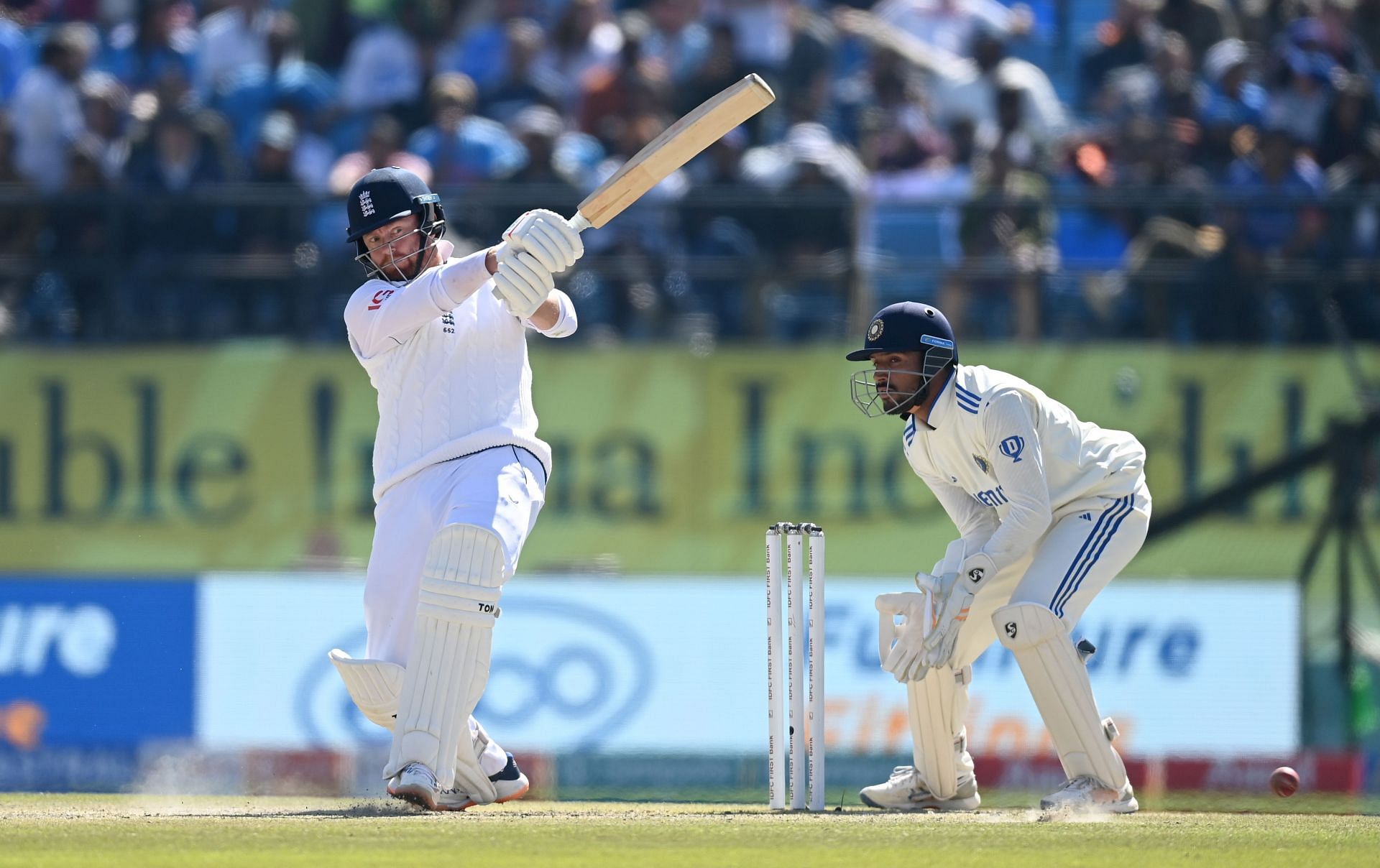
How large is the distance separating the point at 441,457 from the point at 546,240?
0.74m

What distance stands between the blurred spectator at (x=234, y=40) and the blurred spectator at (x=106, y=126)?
628 millimetres

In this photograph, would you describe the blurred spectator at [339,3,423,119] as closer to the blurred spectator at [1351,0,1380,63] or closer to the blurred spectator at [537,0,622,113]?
the blurred spectator at [537,0,622,113]

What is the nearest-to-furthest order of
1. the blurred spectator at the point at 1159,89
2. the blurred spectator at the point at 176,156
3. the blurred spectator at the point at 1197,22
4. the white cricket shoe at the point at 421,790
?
1. the white cricket shoe at the point at 421,790
2. the blurred spectator at the point at 176,156
3. the blurred spectator at the point at 1159,89
4. the blurred spectator at the point at 1197,22

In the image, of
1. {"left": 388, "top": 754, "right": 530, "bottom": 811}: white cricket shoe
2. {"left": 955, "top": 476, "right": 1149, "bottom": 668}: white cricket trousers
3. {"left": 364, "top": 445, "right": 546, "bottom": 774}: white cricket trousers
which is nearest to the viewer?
{"left": 388, "top": 754, "right": 530, "bottom": 811}: white cricket shoe

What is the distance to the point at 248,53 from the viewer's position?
11.3m

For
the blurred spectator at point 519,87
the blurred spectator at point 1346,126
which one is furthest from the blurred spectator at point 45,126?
the blurred spectator at point 1346,126

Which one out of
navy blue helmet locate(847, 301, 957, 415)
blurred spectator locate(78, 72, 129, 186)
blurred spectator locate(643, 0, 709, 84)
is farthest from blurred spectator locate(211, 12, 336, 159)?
navy blue helmet locate(847, 301, 957, 415)

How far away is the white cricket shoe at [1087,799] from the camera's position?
592cm

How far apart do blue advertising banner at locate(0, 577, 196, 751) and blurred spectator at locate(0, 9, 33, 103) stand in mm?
3732

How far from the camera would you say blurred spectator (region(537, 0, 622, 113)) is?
36.7ft

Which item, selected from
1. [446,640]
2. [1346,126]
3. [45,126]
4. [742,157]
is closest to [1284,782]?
[446,640]

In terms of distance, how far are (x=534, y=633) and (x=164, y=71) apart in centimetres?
418

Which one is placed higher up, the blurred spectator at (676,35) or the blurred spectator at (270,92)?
the blurred spectator at (676,35)

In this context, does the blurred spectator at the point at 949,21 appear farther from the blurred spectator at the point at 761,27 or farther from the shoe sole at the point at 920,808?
the shoe sole at the point at 920,808
